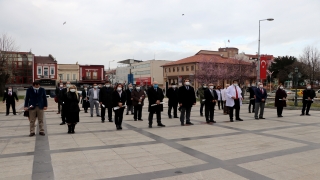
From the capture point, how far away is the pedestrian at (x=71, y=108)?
9359mm

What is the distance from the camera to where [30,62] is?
62844mm

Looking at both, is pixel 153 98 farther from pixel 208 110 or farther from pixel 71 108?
pixel 71 108

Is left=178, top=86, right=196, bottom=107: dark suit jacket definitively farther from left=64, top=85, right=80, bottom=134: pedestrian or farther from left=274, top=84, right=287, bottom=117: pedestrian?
left=274, top=84, right=287, bottom=117: pedestrian

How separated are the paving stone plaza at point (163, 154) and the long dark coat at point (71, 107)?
544 millimetres

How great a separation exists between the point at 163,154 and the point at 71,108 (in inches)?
167

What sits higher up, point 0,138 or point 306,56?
point 306,56

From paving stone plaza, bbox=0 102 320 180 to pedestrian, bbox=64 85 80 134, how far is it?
421 millimetres

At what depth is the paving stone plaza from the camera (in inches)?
202

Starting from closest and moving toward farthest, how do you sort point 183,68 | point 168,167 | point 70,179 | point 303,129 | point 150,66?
point 70,179, point 168,167, point 303,129, point 183,68, point 150,66

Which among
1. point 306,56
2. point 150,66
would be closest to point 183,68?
point 150,66

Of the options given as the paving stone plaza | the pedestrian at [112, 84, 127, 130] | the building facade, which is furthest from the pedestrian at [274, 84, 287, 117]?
A: the building facade

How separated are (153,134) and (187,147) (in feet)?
7.22

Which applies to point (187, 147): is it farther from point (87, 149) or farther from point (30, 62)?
point (30, 62)

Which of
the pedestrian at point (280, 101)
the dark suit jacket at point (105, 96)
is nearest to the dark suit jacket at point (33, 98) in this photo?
the dark suit jacket at point (105, 96)
